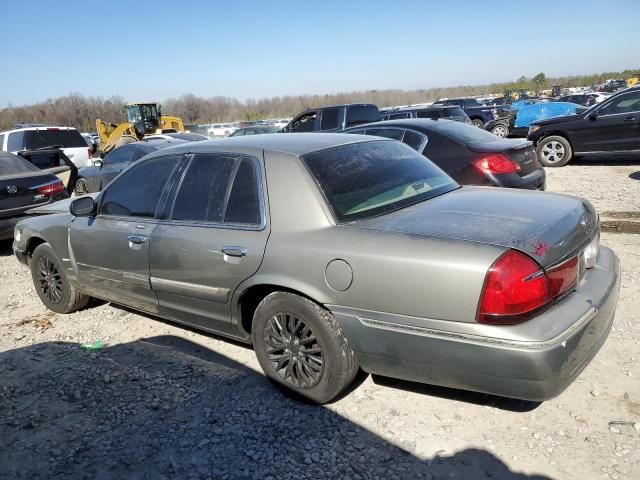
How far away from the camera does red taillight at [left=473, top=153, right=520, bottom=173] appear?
5844 mm

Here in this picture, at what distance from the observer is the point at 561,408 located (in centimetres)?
288

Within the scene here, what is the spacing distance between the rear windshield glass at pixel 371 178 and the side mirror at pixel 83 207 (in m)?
2.09

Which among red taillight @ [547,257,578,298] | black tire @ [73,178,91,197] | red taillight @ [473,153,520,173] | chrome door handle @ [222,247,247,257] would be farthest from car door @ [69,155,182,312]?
black tire @ [73,178,91,197]

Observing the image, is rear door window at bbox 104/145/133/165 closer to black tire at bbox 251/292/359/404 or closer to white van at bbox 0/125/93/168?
white van at bbox 0/125/93/168

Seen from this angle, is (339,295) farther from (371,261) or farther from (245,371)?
(245,371)

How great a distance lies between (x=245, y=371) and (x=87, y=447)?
3.56ft

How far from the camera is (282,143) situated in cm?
353

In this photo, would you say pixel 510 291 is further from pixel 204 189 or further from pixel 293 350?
pixel 204 189

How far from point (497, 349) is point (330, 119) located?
33.2 feet

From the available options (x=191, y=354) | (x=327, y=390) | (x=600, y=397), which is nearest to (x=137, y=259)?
(x=191, y=354)

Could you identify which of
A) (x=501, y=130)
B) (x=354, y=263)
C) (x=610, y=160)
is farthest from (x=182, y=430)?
(x=501, y=130)

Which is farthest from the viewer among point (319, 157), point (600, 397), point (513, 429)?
point (319, 157)

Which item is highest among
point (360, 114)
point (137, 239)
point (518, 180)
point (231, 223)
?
point (360, 114)

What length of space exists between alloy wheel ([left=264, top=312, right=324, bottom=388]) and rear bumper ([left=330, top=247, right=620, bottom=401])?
30 centimetres
